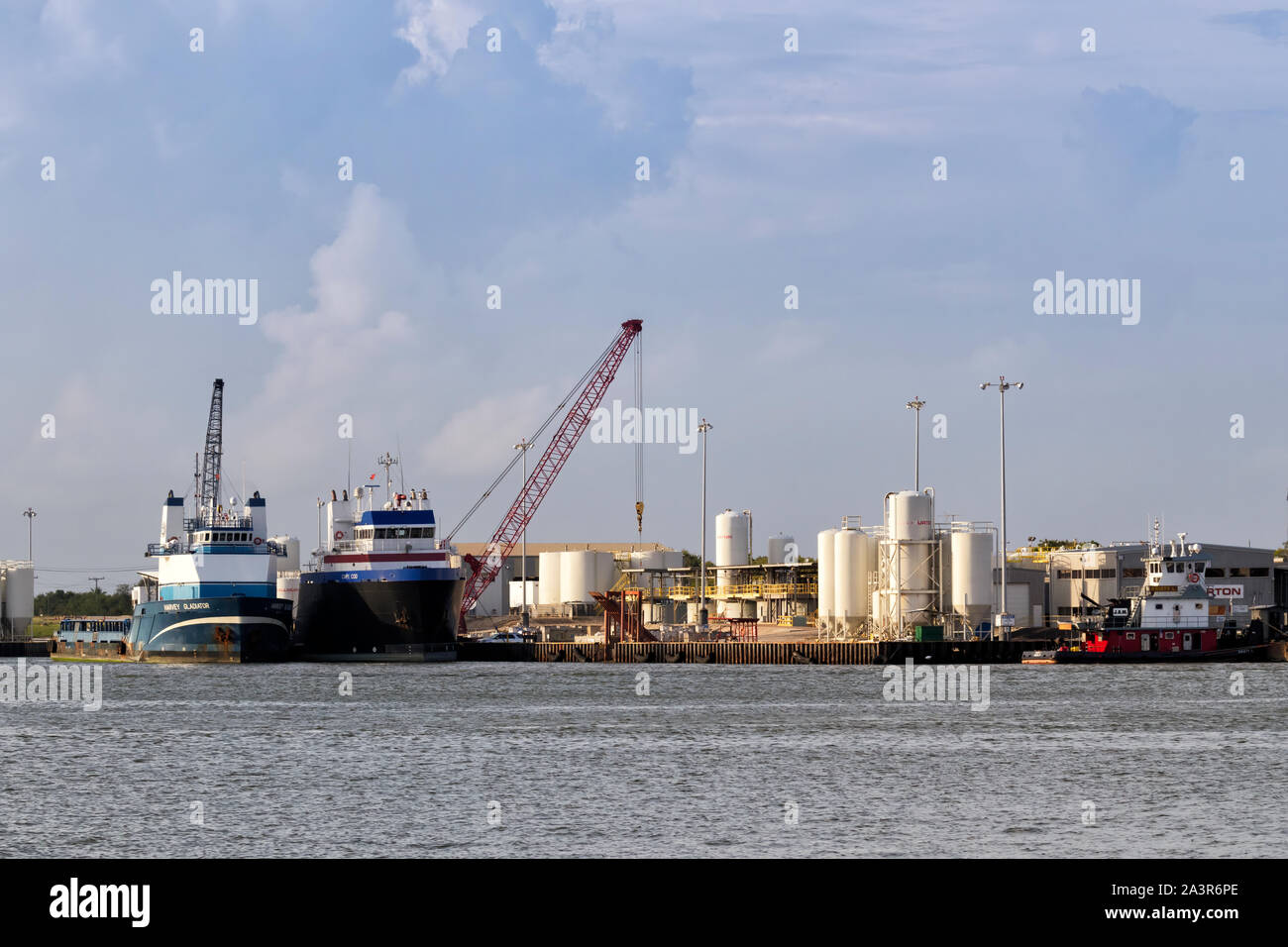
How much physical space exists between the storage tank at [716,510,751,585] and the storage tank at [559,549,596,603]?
23317 mm

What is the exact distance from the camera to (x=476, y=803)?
40906mm

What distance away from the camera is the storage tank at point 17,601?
18475cm

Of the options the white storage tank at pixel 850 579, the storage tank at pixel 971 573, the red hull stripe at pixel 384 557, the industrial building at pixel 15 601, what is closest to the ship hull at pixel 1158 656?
the storage tank at pixel 971 573

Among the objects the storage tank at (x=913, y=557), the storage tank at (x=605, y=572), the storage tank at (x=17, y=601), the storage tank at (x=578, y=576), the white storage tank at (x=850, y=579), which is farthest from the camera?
the storage tank at (x=17, y=601)

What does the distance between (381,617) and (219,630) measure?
12.2 m

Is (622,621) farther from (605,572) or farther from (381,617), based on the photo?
(605,572)

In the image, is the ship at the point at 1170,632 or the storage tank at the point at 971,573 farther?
the storage tank at the point at 971,573

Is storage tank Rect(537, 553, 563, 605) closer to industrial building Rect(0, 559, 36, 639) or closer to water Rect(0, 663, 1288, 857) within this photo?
industrial building Rect(0, 559, 36, 639)

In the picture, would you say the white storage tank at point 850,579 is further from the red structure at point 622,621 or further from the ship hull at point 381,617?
the ship hull at point 381,617

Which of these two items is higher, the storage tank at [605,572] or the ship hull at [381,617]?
the storage tank at [605,572]

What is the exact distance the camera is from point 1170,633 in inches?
4168

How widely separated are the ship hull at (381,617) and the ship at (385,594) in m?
0.08
